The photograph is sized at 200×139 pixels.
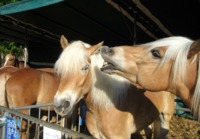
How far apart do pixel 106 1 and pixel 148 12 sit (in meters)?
0.80

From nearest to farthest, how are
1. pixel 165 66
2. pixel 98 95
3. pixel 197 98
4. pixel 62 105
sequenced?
pixel 197 98 < pixel 165 66 < pixel 62 105 < pixel 98 95

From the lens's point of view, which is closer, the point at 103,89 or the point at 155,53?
the point at 155,53

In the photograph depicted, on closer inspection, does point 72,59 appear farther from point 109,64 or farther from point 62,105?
point 109,64

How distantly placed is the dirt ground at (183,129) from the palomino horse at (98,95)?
2.33 m

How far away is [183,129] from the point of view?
5762 millimetres

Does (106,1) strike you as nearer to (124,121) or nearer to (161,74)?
(124,121)

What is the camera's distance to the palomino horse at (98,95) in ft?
9.40

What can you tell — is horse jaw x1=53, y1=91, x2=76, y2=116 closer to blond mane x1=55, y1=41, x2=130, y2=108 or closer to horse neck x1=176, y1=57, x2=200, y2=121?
blond mane x1=55, y1=41, x2=130, y2=108

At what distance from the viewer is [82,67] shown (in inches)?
116

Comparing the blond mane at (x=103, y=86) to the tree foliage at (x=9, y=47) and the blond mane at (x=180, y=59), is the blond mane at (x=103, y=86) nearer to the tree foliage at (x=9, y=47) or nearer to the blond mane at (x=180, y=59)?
the blond mane at (x=180, y=59)

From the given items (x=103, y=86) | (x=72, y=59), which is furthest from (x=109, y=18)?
(x=72, y=59)

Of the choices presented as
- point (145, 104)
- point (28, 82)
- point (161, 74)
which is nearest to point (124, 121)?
point (145, 104)

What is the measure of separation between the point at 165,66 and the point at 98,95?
1150 mm

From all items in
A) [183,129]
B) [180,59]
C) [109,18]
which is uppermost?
[109,18]
